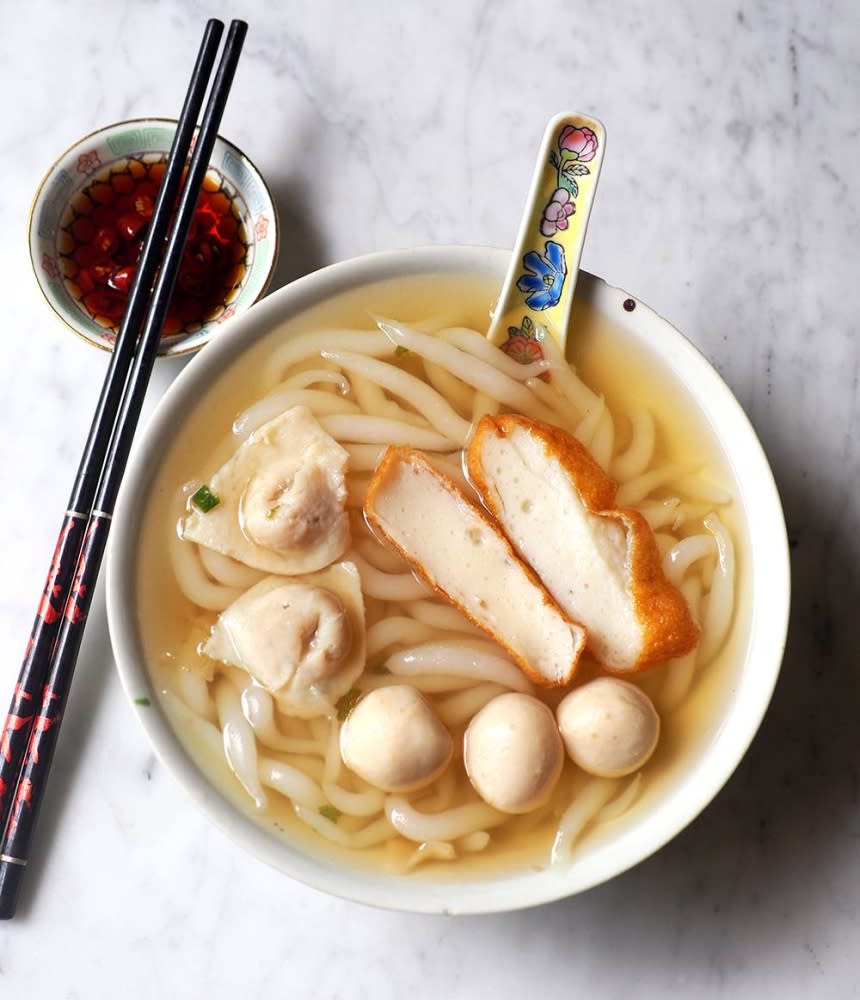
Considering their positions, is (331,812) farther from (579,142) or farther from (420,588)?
(579,142)

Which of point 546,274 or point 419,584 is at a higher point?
point 546,274

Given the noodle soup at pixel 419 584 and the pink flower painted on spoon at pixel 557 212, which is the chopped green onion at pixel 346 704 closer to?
the noodle soup at pixel 419 584

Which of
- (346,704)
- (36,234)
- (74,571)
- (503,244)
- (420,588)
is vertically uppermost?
(503,244)

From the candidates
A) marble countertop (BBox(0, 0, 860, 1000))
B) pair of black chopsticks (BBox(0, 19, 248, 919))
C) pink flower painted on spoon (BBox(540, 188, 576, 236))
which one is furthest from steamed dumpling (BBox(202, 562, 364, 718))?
pink flower painted on spoon (BBox(540, 188, 576, 236))

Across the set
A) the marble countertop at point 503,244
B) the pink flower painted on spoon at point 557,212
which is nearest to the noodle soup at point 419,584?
the pink flower painted on spoon at point 557,212

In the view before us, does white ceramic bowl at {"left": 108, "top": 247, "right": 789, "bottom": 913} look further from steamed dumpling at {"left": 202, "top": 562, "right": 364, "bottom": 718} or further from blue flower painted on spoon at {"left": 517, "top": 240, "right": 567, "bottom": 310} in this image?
steamed dumpling at {"left": 202, "top": 562, "right": 364, "bottom": 718}

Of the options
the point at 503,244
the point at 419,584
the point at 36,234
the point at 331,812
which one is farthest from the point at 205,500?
the point at 503,244

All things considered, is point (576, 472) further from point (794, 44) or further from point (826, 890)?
point (794, 44)
